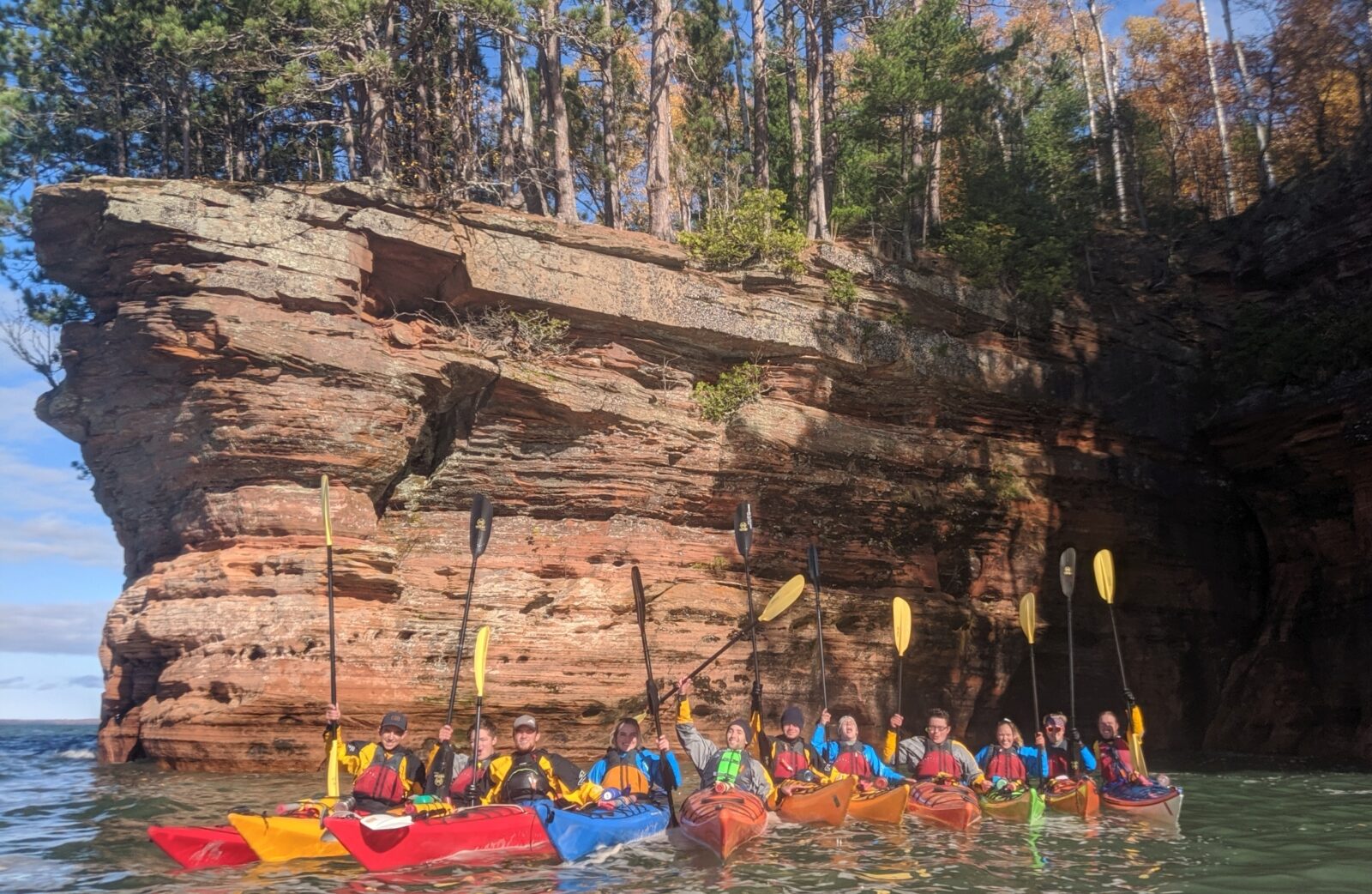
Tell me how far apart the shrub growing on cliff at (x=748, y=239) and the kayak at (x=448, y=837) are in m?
11.4

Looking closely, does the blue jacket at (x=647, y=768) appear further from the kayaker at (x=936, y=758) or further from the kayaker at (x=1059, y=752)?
the kayaker at (x=1059, y=752)

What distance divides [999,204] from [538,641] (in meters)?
14.3

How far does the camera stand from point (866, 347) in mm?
18266

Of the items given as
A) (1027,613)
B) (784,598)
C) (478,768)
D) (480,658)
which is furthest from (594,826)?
(1027,613)

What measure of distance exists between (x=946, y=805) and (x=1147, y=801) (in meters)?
2.33

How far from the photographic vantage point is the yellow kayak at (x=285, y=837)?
780 cm

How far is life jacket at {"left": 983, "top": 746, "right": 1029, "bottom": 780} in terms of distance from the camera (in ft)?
37.9

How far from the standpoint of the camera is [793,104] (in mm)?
22141

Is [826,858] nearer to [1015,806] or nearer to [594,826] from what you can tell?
[594,826]

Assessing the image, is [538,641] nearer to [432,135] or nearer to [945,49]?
[432,135]

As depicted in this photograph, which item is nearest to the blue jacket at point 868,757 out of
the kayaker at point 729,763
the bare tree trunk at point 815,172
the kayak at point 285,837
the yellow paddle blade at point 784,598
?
the kayaker at point 729,763

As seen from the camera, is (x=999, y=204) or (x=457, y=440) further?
(x=999, y=204)

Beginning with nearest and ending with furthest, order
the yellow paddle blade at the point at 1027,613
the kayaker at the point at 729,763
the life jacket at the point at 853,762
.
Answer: the kayaker at the point at 729,763 → the life jacket at the point at 853,762 → the yellow paddle blade at the point at 1027,613

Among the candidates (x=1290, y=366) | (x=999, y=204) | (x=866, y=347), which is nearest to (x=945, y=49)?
(x=999, y=204)
